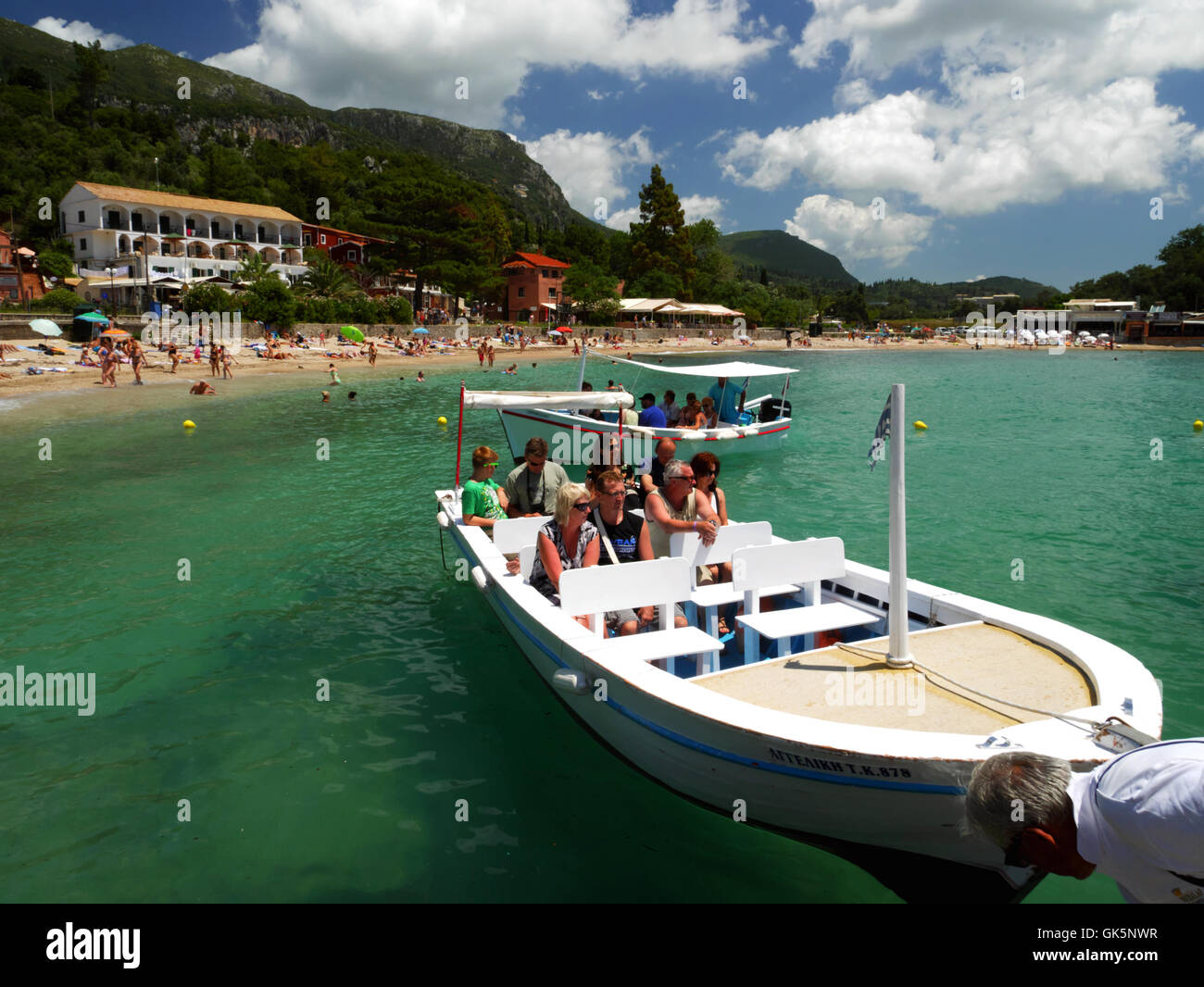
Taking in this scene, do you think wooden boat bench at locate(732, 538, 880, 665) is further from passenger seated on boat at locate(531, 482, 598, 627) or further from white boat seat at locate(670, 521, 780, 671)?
passenger seated on boat at locate(531, 482, 598, 627)

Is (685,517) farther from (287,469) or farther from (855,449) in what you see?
(855,449)

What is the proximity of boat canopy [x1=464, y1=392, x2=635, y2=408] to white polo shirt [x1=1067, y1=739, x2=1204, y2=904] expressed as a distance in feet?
30.1

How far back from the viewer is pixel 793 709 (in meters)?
4.29

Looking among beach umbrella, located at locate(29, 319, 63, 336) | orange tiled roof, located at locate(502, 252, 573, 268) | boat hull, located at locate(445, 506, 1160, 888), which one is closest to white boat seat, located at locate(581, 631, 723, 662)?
boat hull, located at locate(445, 506, 1160, 888)

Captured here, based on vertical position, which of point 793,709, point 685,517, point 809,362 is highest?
point 809,362

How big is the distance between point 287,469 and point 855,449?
49.2 feet

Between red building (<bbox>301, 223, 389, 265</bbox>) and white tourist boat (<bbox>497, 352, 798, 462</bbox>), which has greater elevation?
red building (<bbox>301, 223, 389, 265</bbox>)

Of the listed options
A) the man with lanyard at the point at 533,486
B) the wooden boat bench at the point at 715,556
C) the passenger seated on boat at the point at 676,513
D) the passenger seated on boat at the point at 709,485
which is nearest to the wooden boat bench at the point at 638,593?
the wooden boat bench at the point at 715,556

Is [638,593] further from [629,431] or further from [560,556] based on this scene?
[629,431]

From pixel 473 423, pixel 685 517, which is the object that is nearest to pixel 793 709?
pixel 685 517

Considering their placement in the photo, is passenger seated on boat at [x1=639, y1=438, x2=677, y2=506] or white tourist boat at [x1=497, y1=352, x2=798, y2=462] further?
white tourist boat at [x1=497, y1=352, x2=798, y2=462]

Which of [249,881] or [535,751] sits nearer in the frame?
[249,881]

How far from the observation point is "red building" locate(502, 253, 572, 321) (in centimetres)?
8169
